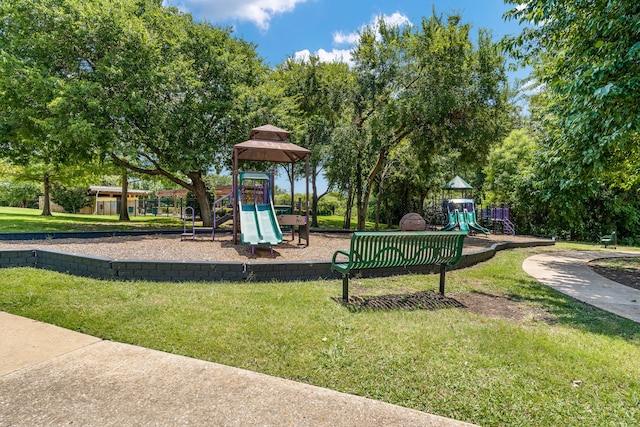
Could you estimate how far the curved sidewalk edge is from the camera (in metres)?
5.32

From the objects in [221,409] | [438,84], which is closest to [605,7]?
[221,409]

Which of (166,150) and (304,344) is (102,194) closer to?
(166,150)

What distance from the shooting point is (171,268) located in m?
5.73

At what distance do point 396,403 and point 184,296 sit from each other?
11.1ft

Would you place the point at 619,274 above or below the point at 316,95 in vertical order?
below

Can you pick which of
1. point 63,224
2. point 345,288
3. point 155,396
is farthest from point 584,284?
point 63,224

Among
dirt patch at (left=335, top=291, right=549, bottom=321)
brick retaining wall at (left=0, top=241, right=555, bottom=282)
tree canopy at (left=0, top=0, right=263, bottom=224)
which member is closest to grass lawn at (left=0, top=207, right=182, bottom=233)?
tree canopy at (left=0, top=0, right=263, bottom=224)

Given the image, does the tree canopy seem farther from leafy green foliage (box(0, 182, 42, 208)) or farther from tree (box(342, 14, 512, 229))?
leafy green foliage (box(0, 182, 42, 208))

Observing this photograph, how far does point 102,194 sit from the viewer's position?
40.2m

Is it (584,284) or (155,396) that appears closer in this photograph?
(155,396)

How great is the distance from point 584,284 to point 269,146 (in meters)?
8.29

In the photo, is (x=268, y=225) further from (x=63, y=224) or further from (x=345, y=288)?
(x=63, y=224)

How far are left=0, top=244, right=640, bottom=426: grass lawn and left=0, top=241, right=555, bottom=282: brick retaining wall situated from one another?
286 mm

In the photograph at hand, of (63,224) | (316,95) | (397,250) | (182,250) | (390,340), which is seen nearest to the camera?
(390,340)
